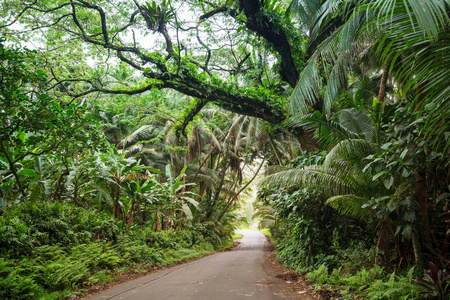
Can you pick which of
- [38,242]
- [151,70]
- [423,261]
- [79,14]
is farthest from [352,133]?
[79,14]

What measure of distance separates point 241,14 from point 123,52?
3.75 m

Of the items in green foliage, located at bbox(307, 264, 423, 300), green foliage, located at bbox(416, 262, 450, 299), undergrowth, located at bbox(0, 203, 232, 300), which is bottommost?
green foliage, located at bbox(307, 264, 423, 300)

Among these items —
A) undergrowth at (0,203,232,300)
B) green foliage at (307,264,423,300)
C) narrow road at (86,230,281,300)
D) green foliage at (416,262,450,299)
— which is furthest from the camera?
narrow road at (86,230,281,300)

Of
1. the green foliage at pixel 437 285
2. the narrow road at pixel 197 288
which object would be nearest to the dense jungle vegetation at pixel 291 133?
the green foliage at pixel 437 285

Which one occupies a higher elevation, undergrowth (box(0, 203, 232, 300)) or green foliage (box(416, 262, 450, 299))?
undergrowth (box(0, 203, 232, 300))

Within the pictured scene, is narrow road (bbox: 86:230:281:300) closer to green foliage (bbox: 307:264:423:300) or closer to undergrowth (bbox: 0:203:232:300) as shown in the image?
undergrowth (bbox: 0:203:232:300)

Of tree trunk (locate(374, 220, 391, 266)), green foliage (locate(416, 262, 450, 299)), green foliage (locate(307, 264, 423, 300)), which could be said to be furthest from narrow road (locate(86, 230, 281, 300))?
green foliage (locate(416, 262, 450, 299))

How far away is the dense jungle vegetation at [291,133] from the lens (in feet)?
12.9

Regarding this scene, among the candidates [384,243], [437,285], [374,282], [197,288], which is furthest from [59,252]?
[437,285]

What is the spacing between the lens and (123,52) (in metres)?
9.02

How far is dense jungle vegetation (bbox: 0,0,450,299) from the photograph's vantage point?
12.9 ft

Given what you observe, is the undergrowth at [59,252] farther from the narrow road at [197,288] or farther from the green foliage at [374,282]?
the green foliage at [374,282]

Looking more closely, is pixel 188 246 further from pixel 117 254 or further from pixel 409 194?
pixel 409 194

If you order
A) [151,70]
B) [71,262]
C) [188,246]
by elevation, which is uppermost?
[151,70]
